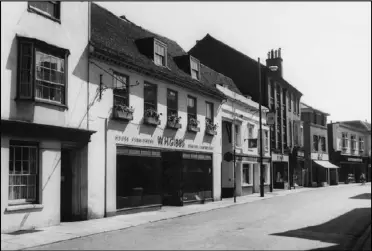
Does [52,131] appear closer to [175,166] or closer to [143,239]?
[143,239]

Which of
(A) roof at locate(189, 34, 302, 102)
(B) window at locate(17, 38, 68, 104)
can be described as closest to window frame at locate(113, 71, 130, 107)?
(B) window at locate(17, 38, 68, 104)

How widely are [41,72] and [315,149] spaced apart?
4248 centimetres

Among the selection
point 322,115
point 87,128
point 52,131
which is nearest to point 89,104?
point 87,128

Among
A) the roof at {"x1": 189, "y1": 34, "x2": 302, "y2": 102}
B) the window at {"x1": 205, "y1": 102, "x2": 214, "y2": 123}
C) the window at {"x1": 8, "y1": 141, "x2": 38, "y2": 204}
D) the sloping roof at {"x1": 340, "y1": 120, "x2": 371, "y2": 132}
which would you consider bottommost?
the window at {"x1": 8, "y1": 141, "x2": 38, "y2": 204}

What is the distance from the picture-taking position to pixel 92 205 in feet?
53.6

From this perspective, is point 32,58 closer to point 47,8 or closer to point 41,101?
point 41,101

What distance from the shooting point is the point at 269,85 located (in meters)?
39.7

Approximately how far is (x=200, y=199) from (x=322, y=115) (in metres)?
34.6

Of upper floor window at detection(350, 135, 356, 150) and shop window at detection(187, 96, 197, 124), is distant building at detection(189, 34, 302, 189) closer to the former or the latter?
shop window at detection(187, 96, 197, 124)

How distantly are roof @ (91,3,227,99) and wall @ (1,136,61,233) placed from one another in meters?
4.66

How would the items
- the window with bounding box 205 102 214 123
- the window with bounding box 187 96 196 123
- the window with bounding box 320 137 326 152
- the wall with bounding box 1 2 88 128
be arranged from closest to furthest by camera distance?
the wall with bounding box 1 2 88 128, the window with bounding box 187 96 196 123, the window with bounding box 205 102 214 123, the window with bounding box 320 137 326 152

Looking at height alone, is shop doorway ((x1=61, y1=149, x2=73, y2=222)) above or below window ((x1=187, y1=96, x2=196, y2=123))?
below

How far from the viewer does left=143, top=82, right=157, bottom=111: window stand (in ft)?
66.9

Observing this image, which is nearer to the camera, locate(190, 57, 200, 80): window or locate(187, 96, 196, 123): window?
locate(187, 96, 196, 123): window
